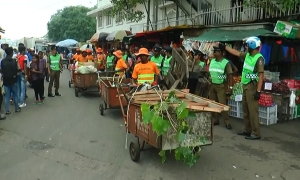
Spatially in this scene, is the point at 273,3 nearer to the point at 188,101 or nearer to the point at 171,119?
the point at 188,101

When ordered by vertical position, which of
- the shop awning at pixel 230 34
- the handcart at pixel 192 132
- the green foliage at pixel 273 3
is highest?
the green foliage at pixel 273 3

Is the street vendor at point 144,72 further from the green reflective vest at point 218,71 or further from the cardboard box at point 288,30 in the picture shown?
the cardboard box at point 288,30

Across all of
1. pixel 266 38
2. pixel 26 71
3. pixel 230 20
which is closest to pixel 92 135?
pixel 26 71

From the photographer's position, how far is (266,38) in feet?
29.6

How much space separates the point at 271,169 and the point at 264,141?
1.67 m

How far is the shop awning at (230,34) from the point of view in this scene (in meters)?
9.09

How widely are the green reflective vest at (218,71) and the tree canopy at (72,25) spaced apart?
149 feet

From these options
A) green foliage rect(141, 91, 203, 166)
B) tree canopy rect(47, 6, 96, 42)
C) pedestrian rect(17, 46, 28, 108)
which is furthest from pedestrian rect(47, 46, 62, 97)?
tree canopy rect(47, 6, 96, 42)

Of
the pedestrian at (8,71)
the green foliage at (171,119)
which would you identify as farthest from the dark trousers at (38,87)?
the green foliage at (171,119)

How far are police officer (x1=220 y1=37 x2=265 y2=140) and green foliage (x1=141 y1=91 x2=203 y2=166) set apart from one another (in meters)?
2.68

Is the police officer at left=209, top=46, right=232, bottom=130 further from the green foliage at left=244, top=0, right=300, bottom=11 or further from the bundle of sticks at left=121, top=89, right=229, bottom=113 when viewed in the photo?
the bundle of sticks at left=121, top=89, right=229, bottom=113

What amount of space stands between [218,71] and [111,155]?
3.48 m

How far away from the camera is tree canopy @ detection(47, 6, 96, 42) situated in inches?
2018

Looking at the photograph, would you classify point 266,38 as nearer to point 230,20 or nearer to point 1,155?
point 230,20
